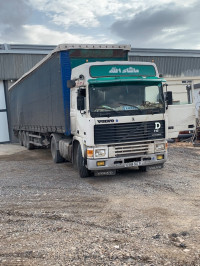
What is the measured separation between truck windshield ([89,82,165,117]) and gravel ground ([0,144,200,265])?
6.20 feet

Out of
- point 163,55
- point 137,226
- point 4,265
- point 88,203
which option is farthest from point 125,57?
point 163,55

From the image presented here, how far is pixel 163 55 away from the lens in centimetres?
2373

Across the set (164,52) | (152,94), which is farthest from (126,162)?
(164,52)

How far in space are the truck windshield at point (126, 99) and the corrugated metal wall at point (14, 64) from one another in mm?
14268

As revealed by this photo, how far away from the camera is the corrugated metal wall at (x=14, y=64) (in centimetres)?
2028

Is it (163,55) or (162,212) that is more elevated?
(163,55)

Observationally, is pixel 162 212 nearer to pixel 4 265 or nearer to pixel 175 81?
pixel 4 265

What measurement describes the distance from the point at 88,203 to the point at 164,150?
2.95 metres

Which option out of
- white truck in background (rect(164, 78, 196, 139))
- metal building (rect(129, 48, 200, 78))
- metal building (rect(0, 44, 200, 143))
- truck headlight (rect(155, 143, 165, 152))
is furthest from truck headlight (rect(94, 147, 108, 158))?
metal building (rect(129, 48, 200, 78))

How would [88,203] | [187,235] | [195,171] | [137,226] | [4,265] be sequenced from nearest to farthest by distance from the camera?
[4,265]
[187,235]
[137,226]
[88,203]
[195,171]

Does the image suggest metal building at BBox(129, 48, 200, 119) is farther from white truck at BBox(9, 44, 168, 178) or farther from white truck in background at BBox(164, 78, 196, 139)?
→ white truck at BBox(9, 44, 168, 178)

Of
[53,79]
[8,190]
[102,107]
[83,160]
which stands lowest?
[8,190]

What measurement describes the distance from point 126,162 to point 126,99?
1639 mm

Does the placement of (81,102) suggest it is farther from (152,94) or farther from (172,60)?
(172,60)
